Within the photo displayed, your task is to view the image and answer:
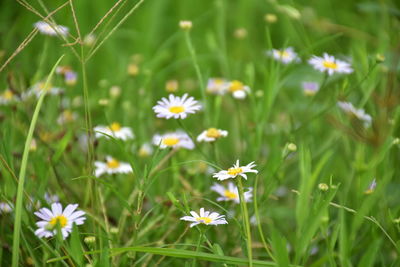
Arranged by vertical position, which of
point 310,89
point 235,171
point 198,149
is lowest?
point 310,89

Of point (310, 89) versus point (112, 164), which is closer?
point (112, 164)

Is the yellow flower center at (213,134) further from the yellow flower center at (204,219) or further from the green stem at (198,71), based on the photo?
the yellow flower center at (204,219)

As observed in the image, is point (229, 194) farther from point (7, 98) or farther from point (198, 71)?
point (7, 98)

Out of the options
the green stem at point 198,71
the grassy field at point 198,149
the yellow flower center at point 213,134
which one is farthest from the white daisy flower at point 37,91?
the yellow flower center at point 213,134

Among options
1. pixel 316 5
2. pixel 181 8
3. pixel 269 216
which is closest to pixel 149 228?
pixel 269 216

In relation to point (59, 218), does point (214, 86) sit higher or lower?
lower

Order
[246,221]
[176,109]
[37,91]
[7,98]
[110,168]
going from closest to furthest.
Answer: [246,221] < [176,109] < [110,168] < [7,98] < [37,91]

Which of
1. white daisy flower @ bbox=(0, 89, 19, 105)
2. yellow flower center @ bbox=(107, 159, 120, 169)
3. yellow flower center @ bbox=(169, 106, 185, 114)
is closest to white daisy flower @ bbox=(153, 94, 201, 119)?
yellow flower center @ bbox=(169, 106, 185, 114)

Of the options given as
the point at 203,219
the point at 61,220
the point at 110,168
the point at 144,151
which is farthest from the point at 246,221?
the point at 144,151

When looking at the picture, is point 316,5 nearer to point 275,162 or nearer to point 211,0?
point 211,0

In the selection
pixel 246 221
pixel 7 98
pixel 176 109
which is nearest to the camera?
pixel 246 221
